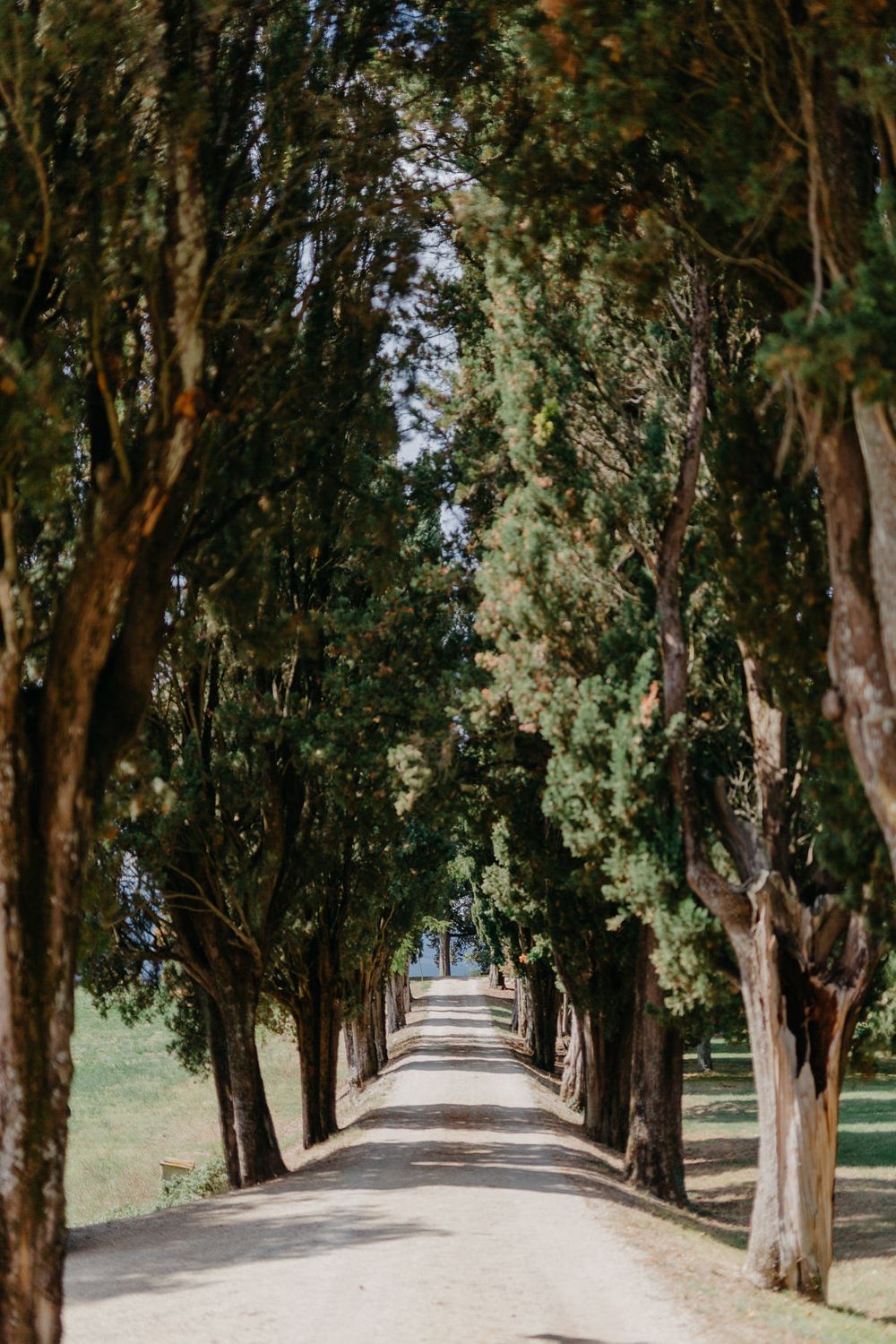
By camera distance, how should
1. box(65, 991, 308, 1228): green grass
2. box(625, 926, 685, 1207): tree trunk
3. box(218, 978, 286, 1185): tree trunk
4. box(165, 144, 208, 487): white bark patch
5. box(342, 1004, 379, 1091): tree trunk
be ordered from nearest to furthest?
1. box(165, 144, 208, 487): white bark patch
2. box(625, 926, 685, 1207): tree trunk
3. box(218, 978, 286, 1185): tree trunk
4. box(65, 991, 308, 1228): green grass
5. box(342, 1004, 379, 1091): tree trunk

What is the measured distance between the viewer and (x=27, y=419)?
664 cm

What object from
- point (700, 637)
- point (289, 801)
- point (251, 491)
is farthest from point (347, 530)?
point (289, 801)

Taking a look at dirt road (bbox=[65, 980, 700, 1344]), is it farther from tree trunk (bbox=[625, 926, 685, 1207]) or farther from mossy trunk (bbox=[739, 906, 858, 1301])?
mossy trunk (bbox=[739, 906, 858, 1301])

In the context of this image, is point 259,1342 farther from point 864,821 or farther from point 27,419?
point 27,419

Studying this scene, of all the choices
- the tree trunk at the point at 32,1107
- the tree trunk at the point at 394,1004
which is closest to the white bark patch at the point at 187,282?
the tree trunk at the point at 32,1107

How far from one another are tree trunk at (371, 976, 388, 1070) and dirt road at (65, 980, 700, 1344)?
21.3 metres

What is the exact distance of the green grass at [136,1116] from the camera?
107ft

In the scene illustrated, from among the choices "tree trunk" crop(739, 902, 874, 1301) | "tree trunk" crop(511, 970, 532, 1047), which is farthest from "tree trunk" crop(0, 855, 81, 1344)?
"tree trunk" crop(511, 970, 532, 1047)

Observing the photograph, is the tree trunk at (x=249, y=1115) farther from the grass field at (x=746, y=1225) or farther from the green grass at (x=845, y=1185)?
the green grass at (x=845, y=1185)

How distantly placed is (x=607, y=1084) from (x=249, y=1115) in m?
7.96

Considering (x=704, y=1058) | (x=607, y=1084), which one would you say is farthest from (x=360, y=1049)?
(x=704, y=1058)

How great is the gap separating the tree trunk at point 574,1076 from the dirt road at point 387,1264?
1217 centimetres

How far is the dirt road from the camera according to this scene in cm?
898

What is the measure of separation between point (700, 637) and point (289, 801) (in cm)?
811
